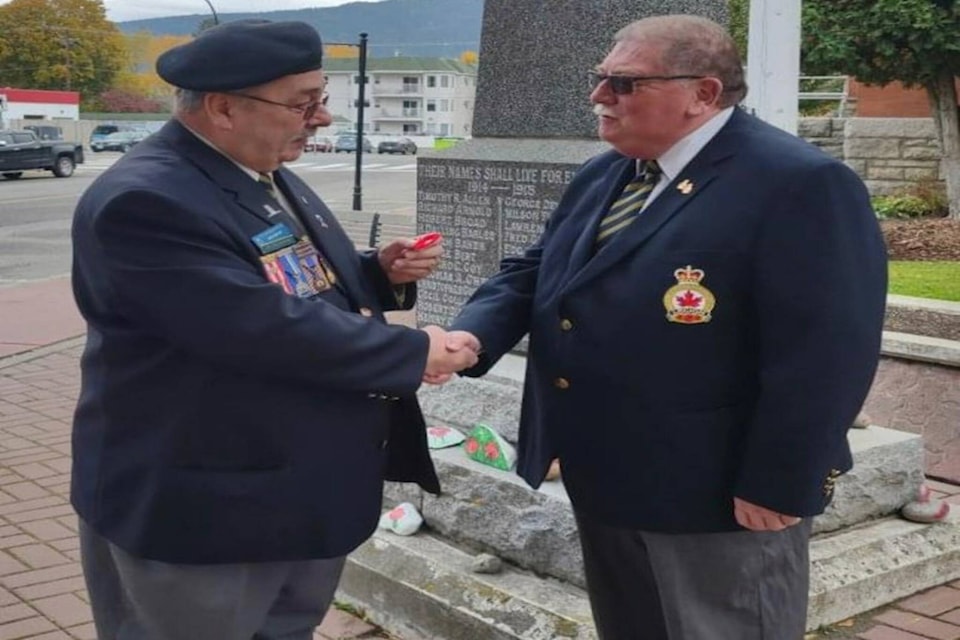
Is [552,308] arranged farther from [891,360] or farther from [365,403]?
[891,360]

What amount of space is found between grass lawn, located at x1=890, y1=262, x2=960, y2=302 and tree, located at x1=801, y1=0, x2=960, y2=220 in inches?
128

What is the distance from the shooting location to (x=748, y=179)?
2402mm

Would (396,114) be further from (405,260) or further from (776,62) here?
(405,260)

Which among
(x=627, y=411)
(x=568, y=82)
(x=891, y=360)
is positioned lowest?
(x=891, y=360)

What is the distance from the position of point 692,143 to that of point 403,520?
2.24 meters

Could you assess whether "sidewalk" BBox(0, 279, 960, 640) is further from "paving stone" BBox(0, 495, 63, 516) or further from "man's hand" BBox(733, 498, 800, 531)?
"man's hand" BBox(733, 498, 800, 531)

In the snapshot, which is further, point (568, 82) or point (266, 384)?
point (568, 82)

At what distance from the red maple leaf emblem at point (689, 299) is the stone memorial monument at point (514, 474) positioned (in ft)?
4.96

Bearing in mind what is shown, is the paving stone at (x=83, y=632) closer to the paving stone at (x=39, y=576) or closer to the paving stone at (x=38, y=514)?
the paving stone at (x=39, y=576)

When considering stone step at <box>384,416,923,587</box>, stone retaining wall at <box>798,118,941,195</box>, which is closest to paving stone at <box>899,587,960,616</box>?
stone step at <box>384,416,923,587</box>

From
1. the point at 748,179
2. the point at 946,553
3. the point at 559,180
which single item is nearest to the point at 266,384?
the point at 748,179

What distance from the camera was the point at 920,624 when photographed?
4.03 m

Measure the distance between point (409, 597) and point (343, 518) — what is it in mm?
1551

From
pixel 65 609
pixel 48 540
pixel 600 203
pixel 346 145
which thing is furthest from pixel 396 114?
pixel 600 203
